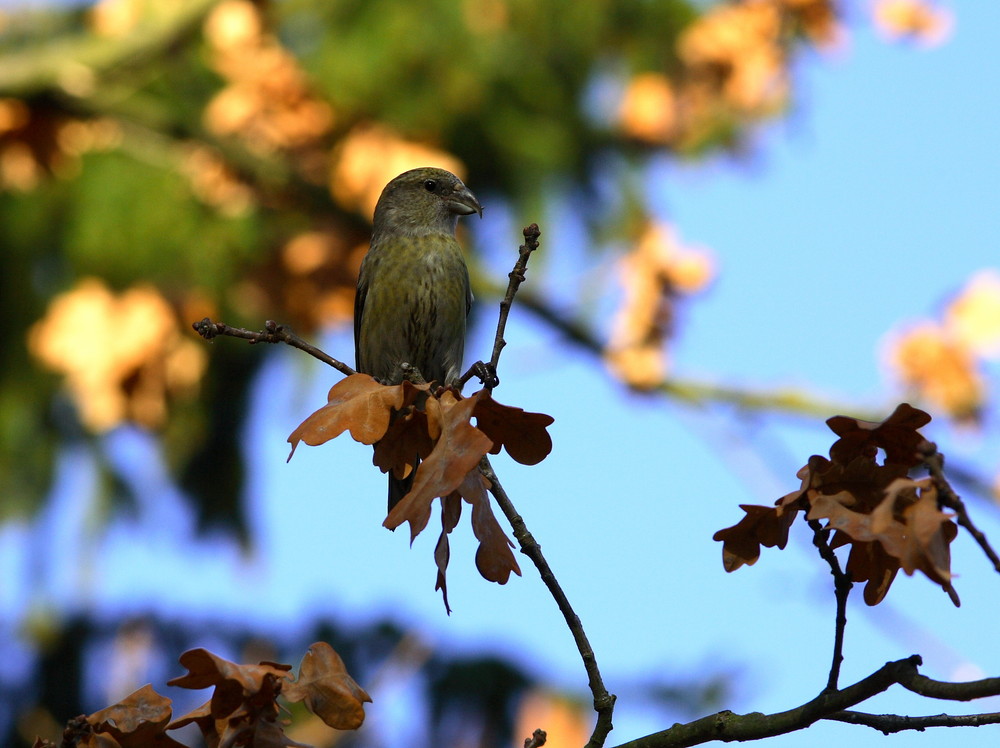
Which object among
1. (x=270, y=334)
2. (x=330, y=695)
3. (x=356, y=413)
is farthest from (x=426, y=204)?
(x=330, y=695)

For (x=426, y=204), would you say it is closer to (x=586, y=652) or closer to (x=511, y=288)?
(x=511, y=288)

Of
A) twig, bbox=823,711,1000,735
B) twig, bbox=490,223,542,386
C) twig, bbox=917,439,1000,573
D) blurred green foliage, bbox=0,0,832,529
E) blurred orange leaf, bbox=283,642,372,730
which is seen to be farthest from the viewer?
blurred green foliage, bbox=0,0,832,529

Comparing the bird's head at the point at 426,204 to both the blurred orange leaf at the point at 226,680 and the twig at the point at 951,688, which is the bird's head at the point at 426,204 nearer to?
the blurred orange leaf at the point at 226,680

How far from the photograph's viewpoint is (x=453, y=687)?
7219 mm

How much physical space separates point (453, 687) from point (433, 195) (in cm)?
345

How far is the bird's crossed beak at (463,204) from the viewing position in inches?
195

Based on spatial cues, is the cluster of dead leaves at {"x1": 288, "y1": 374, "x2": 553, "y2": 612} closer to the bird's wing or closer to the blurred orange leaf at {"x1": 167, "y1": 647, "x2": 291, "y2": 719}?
the blurred orange leaf at {"x1": 167, "y1": 647, "x2": 291, "y2": 719}

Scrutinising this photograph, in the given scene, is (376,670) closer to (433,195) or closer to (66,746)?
(433,195)

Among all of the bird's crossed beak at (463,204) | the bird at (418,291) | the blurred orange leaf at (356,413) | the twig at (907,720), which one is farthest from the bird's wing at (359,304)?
the twig at (907,720)

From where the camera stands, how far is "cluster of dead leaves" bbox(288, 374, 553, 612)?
186 centimetres

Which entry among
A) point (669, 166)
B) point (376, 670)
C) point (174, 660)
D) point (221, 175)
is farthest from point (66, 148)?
point (669, 166)

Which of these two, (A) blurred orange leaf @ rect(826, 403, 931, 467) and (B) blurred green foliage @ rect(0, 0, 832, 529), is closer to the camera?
(A) blurred orange leaf @ rect(826, 403, 931, 467)

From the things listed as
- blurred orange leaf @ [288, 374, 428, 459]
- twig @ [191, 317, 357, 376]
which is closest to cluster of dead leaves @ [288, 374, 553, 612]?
blurred orange leaf @ [288, 374, 428, 459]

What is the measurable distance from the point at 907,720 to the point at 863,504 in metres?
0.32
